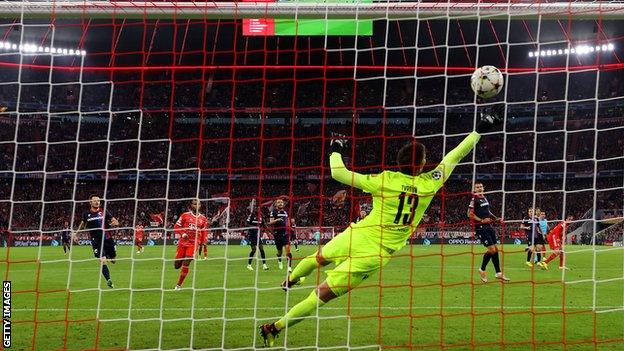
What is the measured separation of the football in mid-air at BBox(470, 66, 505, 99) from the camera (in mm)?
6297

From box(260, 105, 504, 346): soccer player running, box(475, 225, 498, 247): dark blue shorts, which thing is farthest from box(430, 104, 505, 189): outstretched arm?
box(475, 225, 498, 247): dark blue shorts

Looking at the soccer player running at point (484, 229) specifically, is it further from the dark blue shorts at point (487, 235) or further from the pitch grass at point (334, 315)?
the pitch grass at point (334, 315)

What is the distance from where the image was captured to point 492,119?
20.8 feet

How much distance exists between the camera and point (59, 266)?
20000 millimetres

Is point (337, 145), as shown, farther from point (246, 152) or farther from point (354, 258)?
point (246, 152)

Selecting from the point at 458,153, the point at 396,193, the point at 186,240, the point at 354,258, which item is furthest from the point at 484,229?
the point at 354,258

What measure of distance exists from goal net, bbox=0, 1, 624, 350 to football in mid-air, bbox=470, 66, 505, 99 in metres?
0.35

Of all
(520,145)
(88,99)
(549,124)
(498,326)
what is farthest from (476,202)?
(88,99)

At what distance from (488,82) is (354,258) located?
2.14m

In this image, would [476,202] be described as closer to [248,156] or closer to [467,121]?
[248,156]

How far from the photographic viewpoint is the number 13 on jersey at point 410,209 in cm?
647

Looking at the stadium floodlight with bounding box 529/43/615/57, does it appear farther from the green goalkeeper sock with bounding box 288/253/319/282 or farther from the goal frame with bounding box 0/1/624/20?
the green goalkeeper sock with bounding box 288/253/319/282

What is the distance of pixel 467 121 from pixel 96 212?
23.7 meters

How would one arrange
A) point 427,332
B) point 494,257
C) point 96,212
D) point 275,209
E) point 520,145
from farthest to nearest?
point 520,145
point 275,209
point 96,212
point 494,257
point 427,332
